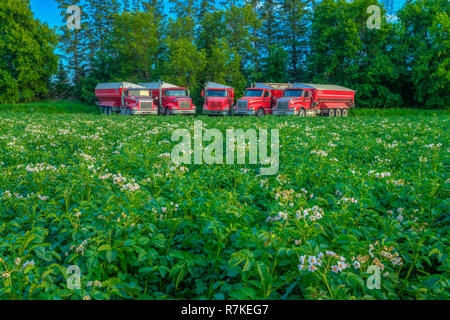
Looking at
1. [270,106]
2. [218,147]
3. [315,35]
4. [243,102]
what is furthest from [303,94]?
[218,147]

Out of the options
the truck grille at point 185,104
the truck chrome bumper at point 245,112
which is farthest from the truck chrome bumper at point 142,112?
the truck chrome bumper at point 245,112

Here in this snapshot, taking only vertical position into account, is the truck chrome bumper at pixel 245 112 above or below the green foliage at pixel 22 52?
below

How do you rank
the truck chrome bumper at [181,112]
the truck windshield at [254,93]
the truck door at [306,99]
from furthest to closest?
1. the truck chrome bumper at [181,112]
2. the truck windshield at [254,93]
3. the truck door at [306,99]

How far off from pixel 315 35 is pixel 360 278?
54.5 metres

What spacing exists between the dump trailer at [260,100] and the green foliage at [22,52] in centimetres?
3250

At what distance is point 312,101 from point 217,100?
1065 cm

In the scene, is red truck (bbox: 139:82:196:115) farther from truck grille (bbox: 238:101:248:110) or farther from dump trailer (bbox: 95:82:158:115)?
truck grille (bbox: 238:101:248:110)

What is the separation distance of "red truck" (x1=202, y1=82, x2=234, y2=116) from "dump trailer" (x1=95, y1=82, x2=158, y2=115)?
5.94m

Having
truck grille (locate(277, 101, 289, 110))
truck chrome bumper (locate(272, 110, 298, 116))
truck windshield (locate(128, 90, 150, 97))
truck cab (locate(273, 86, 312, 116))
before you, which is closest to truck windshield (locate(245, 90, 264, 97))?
truck cab (locate(273, 86, 312, 116))

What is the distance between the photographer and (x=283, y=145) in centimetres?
1067

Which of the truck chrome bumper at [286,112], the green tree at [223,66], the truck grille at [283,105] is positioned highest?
the green tree at [223,66]

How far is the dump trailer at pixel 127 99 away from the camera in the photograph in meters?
35.0

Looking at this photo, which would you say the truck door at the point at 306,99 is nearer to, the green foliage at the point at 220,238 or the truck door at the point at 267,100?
the truck door at the point at 267,100

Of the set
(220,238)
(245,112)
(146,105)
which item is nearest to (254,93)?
(245,112)
